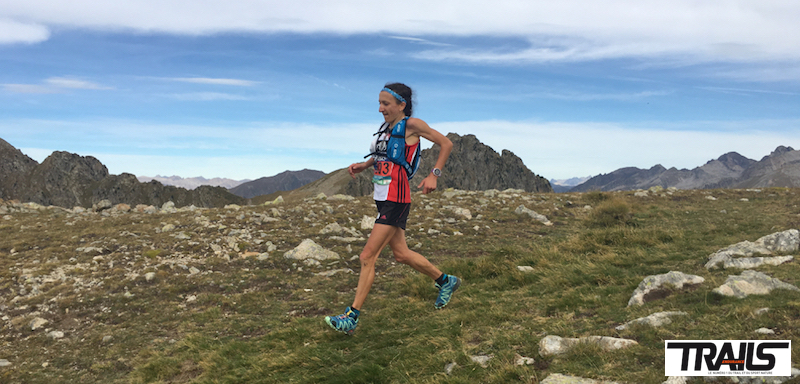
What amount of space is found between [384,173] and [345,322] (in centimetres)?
188

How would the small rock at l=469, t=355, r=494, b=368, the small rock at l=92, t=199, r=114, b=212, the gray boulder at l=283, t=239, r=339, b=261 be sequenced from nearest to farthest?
the small rock at l=469, t=355, r=494, b=368 < the gray boulder at l=283, t=239, r=339, b=261 < the small rock at l=92, t=199, r=114, b=212

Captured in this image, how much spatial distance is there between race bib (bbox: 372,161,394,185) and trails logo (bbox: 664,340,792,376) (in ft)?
10.9

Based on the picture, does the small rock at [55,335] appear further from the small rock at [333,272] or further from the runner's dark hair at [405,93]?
the runner's dark hair at [405,93]

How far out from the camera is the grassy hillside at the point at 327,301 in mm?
3900

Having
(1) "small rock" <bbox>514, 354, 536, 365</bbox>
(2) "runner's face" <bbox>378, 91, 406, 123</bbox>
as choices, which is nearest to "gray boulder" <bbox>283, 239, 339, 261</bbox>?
(2) "runner's face" <bbox>378, 91, 406, 123</bbox>

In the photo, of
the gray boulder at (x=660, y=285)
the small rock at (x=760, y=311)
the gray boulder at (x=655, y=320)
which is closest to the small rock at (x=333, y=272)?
the gray boulder at (x=660, y=285)

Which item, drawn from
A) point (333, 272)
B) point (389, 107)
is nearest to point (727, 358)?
point (389, 107)

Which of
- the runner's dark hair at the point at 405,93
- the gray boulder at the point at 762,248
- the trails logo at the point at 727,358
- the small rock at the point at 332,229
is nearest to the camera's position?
the trails logo at the point at 727,358

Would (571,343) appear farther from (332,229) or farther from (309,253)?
(332,229)

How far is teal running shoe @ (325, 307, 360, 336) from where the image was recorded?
5.21m

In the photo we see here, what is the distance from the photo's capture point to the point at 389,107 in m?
5.54

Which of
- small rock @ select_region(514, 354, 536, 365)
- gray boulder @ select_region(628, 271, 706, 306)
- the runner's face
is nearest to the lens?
small rock @ select_region(514, 354, 536, 365)

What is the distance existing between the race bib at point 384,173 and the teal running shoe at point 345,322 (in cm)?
164

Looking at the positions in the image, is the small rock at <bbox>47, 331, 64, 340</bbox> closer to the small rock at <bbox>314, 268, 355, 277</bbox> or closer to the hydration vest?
the small rock at <bbox>314, 268, 355, 277</bbox>
